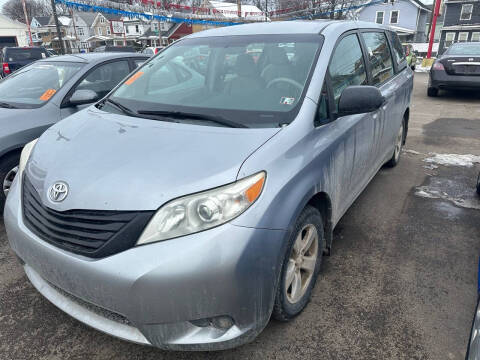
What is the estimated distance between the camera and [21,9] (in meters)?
76.4

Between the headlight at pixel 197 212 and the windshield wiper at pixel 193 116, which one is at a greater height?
the windshield wiper at pixel 193 116

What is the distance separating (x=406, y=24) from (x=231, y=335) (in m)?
46.8

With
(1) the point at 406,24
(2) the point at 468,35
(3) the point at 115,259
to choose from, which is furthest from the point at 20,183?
(1) the point at 406,24

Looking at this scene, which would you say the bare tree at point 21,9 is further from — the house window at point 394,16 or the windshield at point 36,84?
the windshield at point 36,84

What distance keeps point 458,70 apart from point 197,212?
10122mm

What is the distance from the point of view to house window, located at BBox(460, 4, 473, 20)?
116 feet

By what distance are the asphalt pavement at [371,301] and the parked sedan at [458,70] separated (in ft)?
22.0

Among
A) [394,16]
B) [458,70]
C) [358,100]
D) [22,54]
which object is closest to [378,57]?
[358,100]

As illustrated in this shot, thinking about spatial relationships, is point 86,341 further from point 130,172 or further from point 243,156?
point 243,156

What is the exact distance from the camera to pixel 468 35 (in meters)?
36.3

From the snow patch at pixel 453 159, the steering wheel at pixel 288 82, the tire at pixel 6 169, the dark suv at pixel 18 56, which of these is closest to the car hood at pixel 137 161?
the steering wheel at pixel 288 82

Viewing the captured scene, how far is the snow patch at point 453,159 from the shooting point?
5.20 metres

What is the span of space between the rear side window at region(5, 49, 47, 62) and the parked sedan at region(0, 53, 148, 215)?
10.5 m

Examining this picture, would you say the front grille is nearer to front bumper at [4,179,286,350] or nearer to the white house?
front bumper at [4,179,286,350]
